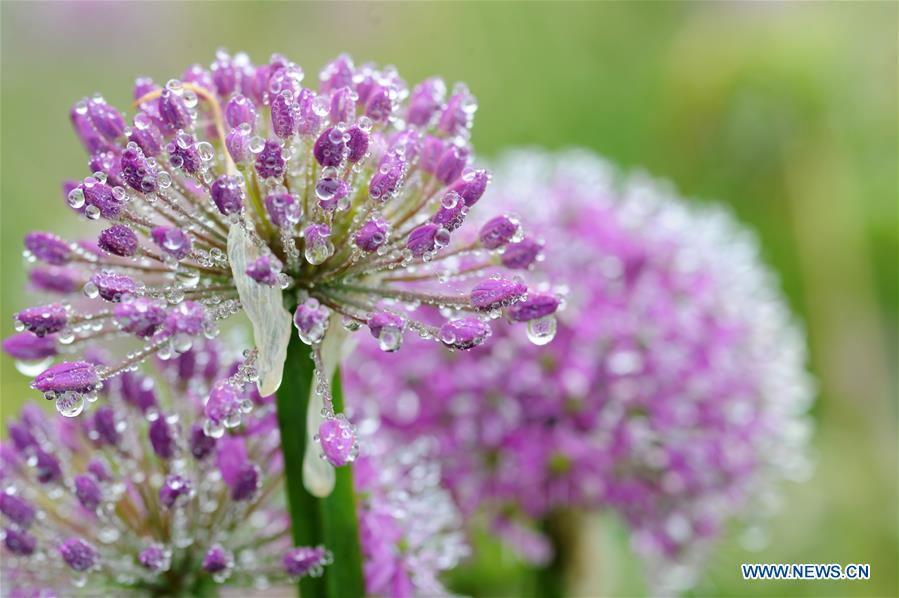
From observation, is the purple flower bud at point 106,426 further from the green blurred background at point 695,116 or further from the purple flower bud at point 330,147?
the green blurred background at point 695,116

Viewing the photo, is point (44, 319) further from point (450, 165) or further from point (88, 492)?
point (450, 165)

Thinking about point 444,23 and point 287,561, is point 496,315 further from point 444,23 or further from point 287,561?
point 444,23

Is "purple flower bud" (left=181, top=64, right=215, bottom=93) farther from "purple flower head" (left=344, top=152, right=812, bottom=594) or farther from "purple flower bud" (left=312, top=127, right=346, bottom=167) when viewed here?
"purple flower head" (left=344, top=152, right=812, bottom=594)

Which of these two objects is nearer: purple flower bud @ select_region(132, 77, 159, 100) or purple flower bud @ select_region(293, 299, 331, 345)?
purple flower bud @ select_region(293, 299, 331, 345)

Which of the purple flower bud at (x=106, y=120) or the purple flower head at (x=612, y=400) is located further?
the purple flower head at (x=612, y=400)

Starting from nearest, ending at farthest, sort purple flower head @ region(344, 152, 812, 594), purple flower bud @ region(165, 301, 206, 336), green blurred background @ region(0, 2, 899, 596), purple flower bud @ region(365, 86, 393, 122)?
purple flower bud @ region(165, 301, 206, 336), purple flower bud @ region(365, 86, 393, 122), purple flower head @ region(344, 152, 812, 594), green blurred background @ region(0, 2, 899, 596)

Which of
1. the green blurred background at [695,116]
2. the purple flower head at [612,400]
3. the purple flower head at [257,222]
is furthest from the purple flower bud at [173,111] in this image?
the green blurred background at [695,116]

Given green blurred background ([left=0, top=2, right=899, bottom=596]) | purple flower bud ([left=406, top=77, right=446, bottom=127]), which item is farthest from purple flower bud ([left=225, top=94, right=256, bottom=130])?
green blurred background ([left=0, top=2, right=899, bottom=596])
